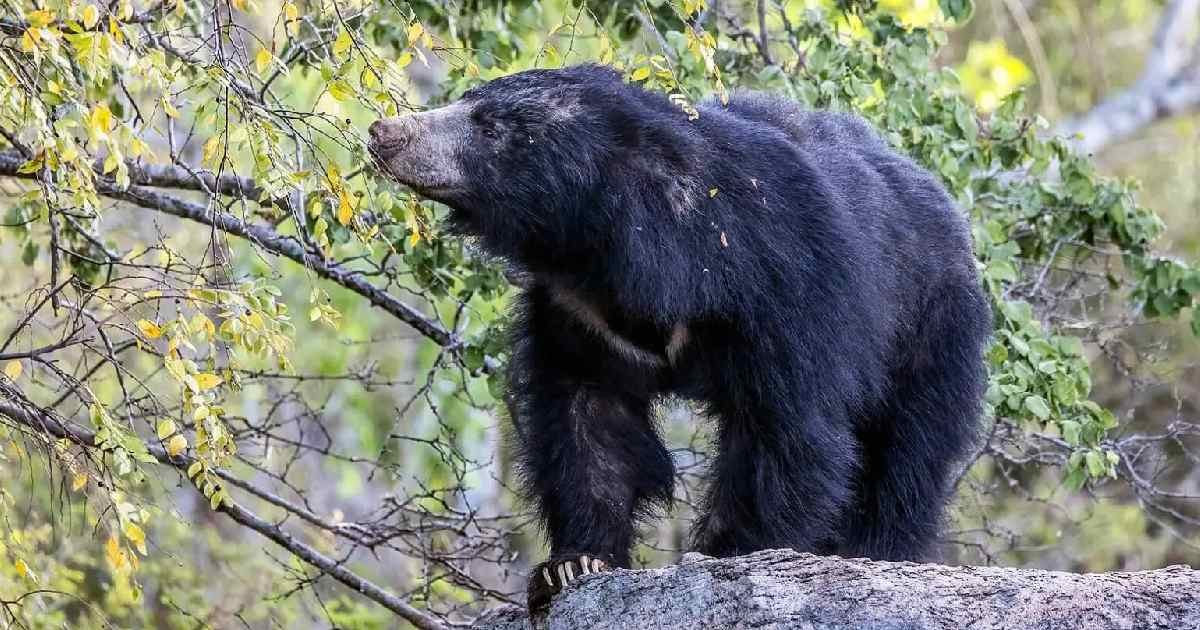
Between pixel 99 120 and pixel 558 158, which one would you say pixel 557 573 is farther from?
pixel 99 120

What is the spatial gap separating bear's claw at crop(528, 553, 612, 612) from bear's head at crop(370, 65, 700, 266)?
0.95 meters

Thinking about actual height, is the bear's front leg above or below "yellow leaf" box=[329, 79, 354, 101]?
below

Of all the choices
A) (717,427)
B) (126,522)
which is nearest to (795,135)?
(717,427)

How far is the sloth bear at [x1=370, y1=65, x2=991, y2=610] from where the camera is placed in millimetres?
4762

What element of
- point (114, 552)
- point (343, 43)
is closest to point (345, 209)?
point (343, 43)

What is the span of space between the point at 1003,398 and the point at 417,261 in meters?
2.16

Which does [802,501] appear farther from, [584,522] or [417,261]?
[417,261]

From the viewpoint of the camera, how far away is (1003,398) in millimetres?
5715

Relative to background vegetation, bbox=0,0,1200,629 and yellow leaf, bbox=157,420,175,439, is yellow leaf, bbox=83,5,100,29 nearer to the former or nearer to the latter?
background vegetation, bbox=0,0,1200,629

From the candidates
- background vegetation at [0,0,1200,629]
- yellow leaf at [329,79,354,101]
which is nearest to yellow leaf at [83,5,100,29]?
background vegetation at [0,0,1200,629]

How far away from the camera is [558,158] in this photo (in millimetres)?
4828

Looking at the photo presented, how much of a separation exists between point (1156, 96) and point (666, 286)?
1032 cm

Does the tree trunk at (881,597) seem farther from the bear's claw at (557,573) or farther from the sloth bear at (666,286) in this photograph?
the sloth bear at (666,286)

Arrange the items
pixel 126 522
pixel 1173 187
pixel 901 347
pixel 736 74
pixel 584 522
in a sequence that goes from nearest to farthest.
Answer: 1. pixel 126 522
2. pixel 584 522
3. pixel 901 347
4. pixel 736 74
5. pixel 1173 187
